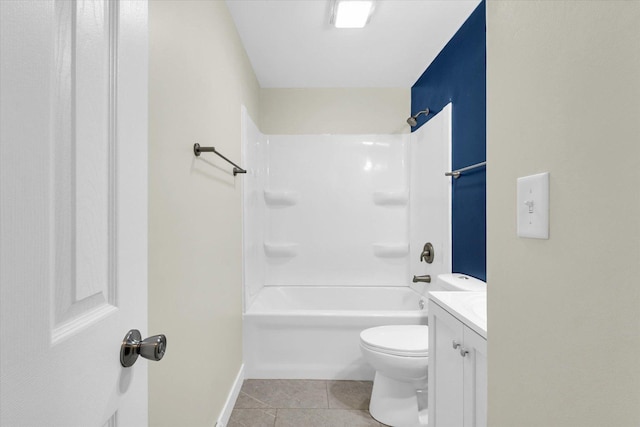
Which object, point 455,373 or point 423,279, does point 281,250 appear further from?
point 455,373

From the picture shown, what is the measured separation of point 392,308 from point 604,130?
9.66 ft

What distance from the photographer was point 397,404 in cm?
203

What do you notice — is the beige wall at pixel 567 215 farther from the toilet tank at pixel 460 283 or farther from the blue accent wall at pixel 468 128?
the blue accent wall at pixel 468 128

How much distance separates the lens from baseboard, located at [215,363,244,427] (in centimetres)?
192

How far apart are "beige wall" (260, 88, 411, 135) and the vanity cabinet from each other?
7.40 feet

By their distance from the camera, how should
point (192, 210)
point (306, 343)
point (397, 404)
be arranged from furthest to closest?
point (306, 343) → point (397, 404) → point (192, 210)

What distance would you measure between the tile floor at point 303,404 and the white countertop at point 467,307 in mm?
1051

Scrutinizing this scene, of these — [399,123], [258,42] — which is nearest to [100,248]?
[258,42]

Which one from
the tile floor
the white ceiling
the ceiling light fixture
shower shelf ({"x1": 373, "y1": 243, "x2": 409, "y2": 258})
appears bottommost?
the tile floor

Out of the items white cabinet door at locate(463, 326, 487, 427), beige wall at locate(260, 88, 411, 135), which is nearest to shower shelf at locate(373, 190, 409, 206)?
beige wall at locate(260, 88, 411, 135)

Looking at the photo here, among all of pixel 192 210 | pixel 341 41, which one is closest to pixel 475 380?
pixel 192 210

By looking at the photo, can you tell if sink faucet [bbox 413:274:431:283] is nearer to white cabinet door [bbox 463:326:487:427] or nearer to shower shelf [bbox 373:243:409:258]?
shower shelf [bbox 373:243:409:258]

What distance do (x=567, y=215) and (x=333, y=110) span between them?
2.97 meters

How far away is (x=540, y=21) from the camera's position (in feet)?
2.07
